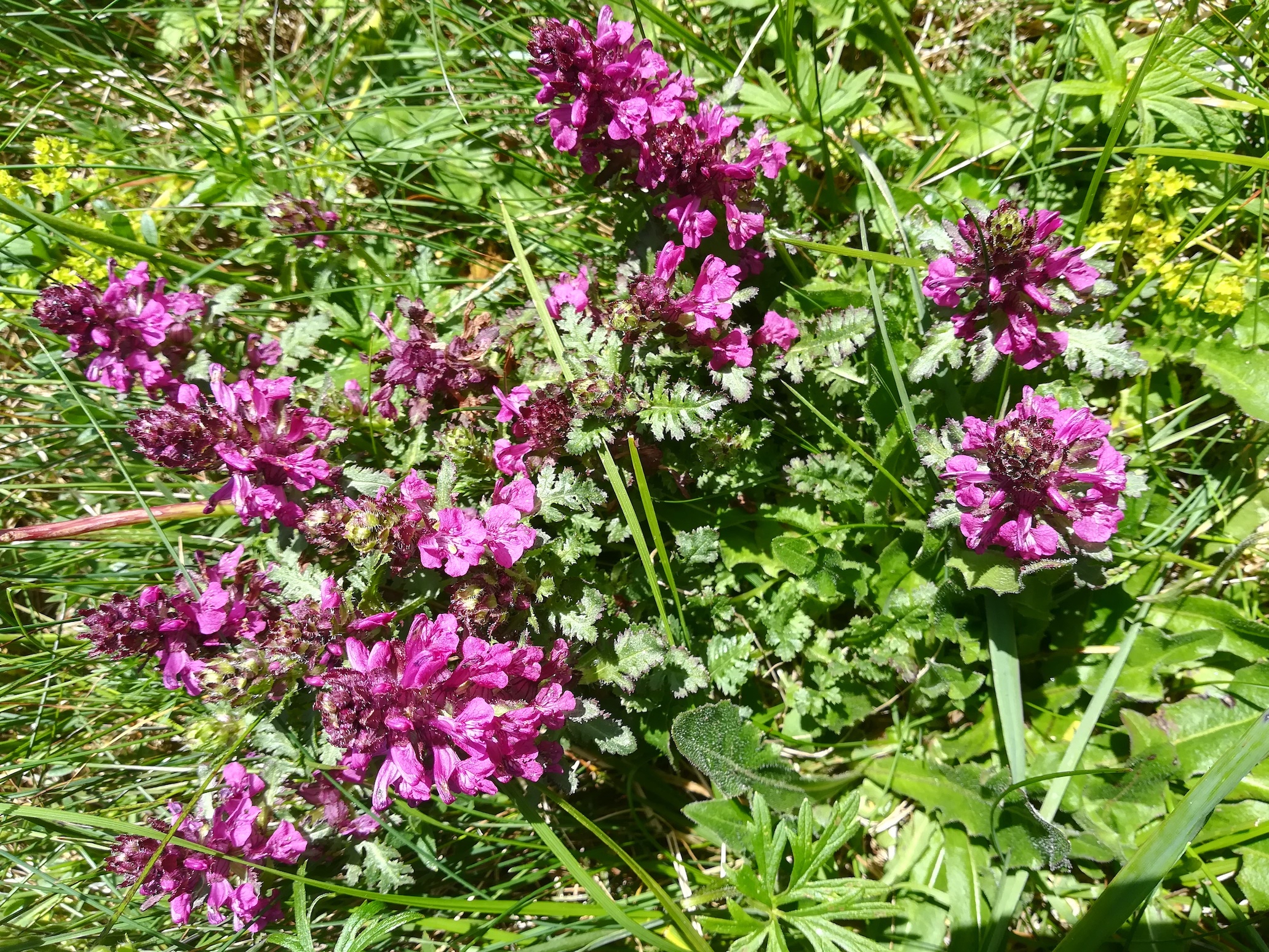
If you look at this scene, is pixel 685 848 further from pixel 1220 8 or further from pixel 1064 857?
pixel 1220 8

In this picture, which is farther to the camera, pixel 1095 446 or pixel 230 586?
pixel 230 586

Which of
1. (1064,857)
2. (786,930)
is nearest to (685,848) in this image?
(786,930)

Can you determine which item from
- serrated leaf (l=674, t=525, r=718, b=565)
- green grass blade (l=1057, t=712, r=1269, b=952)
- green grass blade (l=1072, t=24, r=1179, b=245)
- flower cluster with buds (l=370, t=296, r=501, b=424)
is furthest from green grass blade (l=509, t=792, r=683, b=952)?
green grass blade (l=1072, t=24, r=1179, b=245)

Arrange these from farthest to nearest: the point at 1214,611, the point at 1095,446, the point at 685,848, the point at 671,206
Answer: the point at 685,848 → the point at 1214,611 → the point at 671,206 → the point at 1095,446

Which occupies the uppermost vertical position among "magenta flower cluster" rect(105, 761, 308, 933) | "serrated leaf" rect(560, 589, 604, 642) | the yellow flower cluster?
the yellow flower cluster

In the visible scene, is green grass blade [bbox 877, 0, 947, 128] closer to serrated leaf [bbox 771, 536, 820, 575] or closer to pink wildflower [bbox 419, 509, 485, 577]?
serrated leaf [bbox 771, 536, 820, 575]

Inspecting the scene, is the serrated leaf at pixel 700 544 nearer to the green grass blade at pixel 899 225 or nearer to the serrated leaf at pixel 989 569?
the serrated leaf at pixel 989 569

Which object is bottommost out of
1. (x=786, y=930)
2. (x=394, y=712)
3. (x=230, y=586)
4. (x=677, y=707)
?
(x=786, y=930)
